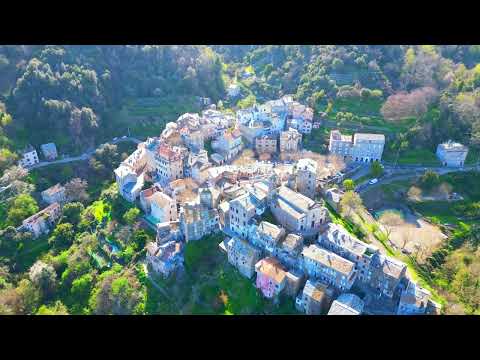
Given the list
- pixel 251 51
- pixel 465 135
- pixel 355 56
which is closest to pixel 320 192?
pixel 465 135

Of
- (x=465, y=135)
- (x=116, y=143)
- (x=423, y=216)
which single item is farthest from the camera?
(x=116, y=143)

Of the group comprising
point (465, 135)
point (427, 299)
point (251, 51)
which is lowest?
point (427, 299)

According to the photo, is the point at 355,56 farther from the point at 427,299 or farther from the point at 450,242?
the point at 427,299

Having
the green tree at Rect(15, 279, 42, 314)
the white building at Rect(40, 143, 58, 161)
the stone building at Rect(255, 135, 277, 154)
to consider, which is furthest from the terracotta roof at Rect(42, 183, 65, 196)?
the stone building at Rect(255, 135, 277, 154)

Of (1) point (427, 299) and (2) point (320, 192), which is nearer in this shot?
(1) point (427, 299)

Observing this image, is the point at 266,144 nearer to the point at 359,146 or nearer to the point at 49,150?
the point at 359,146

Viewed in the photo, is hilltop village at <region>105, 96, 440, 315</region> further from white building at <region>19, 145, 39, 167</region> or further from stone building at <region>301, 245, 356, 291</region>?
white building at <region>19, 145, 39, 167</region>
